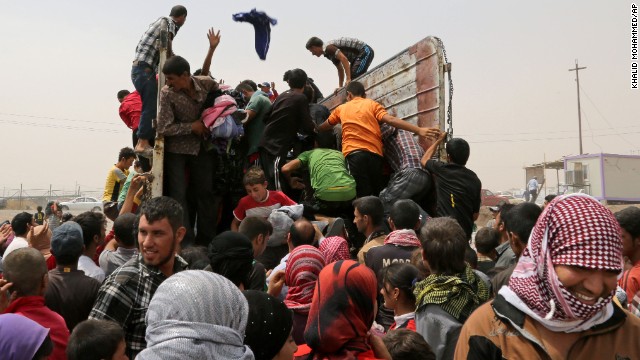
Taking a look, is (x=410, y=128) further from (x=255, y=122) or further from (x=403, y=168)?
(x=255, y=122)

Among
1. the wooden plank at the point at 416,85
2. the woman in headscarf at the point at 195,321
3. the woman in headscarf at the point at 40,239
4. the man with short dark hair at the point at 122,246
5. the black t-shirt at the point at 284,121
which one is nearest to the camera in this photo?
the woman in headscarf at the point at 195,321

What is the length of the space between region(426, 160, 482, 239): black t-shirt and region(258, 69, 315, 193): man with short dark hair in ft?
6.28

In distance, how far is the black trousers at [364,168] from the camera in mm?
7191

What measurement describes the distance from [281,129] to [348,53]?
3.22 m

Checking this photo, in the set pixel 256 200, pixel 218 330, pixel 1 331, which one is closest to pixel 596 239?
pixel 218 330

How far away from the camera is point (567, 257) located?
206cm

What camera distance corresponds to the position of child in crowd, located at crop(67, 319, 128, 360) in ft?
9.23

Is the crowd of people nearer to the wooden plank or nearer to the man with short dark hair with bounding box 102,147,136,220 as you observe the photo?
the wooden plank

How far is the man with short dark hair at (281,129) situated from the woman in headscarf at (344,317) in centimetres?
474

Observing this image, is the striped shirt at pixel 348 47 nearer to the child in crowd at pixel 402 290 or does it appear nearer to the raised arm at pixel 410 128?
the raised arm at pixel 410 128

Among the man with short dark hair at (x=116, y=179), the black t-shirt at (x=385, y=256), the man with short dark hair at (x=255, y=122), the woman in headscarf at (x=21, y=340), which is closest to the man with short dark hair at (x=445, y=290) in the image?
the black t-shirt at (x=385, y=256)

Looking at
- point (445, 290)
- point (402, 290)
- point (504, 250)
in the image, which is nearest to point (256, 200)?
point (504, 250)

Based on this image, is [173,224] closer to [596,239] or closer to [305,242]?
[305,242]

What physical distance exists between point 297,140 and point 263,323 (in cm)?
525
